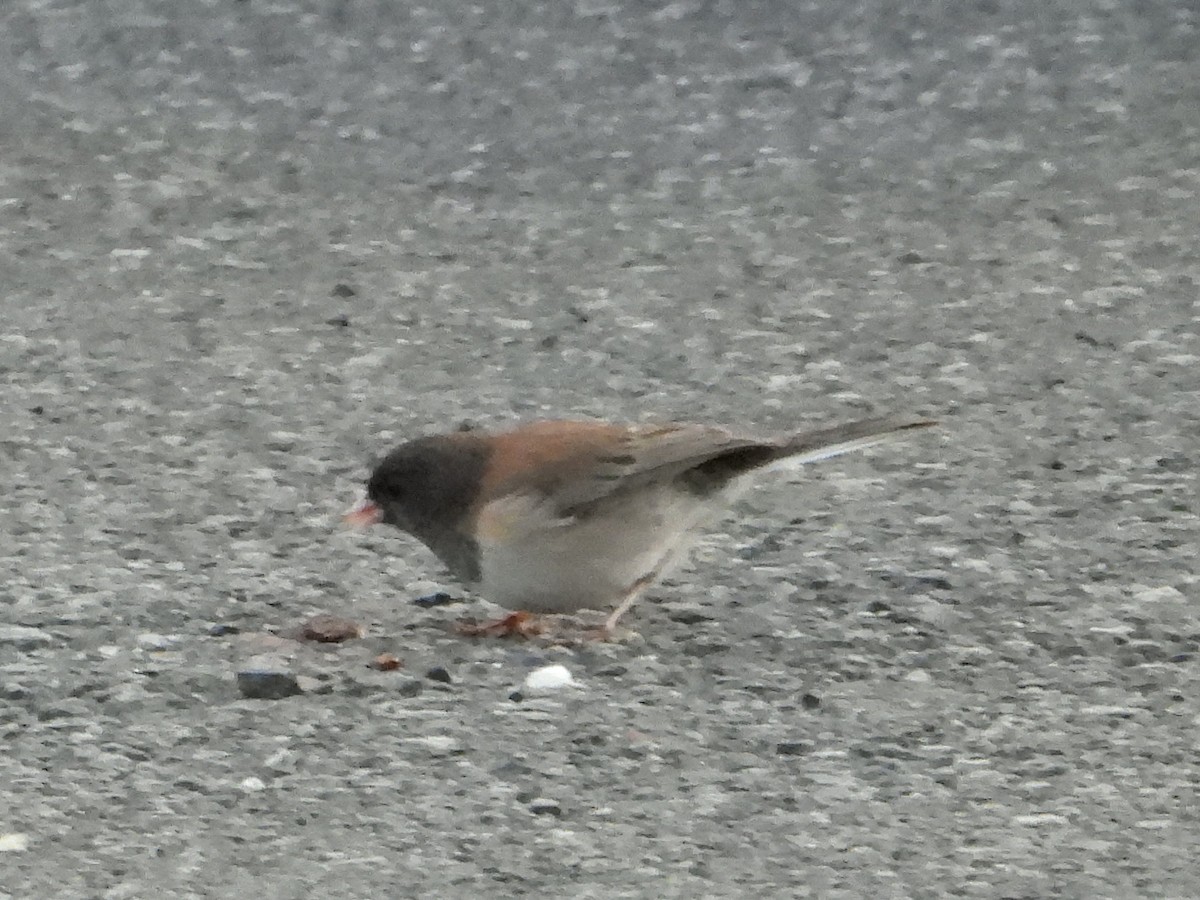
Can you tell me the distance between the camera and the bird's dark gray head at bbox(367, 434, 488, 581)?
4.07 m

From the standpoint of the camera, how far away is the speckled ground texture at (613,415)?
11.0ft

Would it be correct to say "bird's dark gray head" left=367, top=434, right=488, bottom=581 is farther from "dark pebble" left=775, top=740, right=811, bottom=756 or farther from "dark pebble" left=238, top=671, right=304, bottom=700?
"dark pebble" left=775, top=740, right=811, bottom=756

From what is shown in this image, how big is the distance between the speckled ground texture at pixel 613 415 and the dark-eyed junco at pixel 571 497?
0.14 m

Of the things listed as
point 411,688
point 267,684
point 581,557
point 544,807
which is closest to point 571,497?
point 581,557

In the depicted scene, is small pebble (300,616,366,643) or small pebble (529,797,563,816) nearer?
small pebble (529,797,563,816)

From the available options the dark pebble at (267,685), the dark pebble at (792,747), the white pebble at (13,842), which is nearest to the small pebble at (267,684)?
the dark pebble at (267,685)

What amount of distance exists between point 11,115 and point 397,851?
4.88 meters

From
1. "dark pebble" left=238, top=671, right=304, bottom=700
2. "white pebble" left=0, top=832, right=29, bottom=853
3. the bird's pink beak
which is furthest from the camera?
the bird's pink beak

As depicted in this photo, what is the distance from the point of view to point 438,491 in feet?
13.5

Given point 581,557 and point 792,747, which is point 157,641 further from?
point 792,747

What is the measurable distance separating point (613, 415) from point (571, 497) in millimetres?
1299

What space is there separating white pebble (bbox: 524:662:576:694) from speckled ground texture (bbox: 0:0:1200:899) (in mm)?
59

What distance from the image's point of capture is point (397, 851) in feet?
10.6

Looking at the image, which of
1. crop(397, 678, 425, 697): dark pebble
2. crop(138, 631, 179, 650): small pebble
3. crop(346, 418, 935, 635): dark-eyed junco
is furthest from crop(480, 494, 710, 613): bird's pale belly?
crop(138, 631, 179, 650): small pebble
